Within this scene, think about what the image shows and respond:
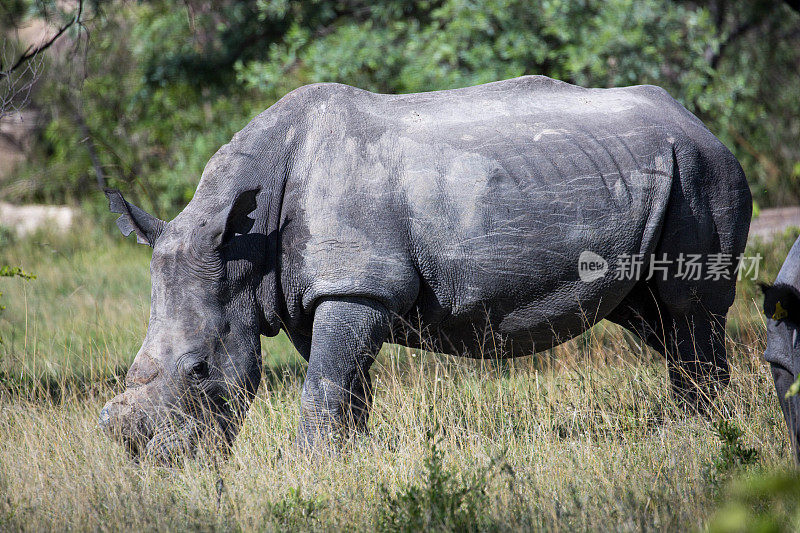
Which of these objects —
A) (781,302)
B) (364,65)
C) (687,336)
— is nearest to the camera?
(781,302)

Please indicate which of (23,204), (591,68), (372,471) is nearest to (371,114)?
(372,471)

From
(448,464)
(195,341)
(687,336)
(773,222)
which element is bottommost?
(773,222)

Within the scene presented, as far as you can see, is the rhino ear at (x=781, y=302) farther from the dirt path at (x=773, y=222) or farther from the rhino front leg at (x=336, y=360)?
the dirt path at (x=773, y=222)

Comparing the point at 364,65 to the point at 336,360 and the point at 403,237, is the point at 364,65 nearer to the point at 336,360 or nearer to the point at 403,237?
the point at 403,237

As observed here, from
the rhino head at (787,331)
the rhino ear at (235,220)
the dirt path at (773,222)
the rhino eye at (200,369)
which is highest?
the rhino ear at (235,220)

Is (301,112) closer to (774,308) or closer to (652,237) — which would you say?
(652,237)

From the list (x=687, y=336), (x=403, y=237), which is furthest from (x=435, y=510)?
(x=687, y=336)

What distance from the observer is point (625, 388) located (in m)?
4.71

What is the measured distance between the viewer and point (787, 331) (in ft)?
9.58

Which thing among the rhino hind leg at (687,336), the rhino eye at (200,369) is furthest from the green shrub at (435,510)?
the rhino hind leg at (687,336)

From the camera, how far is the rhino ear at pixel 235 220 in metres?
3.62

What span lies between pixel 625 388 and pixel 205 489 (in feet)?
8.22

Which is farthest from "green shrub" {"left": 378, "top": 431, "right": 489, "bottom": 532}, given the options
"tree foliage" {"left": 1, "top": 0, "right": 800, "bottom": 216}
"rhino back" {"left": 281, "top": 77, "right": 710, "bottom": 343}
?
"tree foliage" {"left": 1, "top": 0, "right": 800, "bottom": 216}

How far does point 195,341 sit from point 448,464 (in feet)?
4.37
